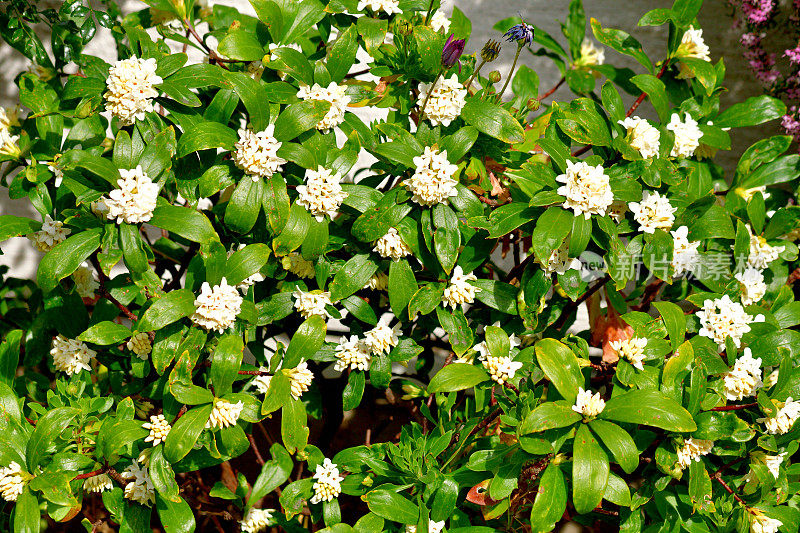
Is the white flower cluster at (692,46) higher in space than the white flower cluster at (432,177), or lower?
higher

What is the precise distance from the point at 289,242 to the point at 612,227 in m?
0.68

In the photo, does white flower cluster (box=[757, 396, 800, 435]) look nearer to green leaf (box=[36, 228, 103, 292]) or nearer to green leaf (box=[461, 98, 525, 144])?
green leaf (box=[461, 98, 525, 144])

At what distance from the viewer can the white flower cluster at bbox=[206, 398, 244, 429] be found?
1290 mm

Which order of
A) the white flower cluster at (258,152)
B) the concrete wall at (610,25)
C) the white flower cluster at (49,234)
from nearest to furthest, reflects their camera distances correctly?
the white flower cluster at (258,152)
the white flower cluster at (49,234)
the concrete wall at (610,25)

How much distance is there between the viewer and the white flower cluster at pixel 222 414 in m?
1.29

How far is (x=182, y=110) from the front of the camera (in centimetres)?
142

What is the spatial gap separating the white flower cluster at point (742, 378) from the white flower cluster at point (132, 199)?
4.31 feet

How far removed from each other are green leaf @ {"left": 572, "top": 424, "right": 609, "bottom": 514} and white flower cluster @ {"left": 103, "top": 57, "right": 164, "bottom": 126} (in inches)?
44.7

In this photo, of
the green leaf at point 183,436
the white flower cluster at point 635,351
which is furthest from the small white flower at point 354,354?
the white flower cluster at point 635,351

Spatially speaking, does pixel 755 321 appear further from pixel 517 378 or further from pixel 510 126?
pixel 510 126

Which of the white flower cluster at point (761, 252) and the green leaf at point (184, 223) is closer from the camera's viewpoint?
the green leaf at point (184, 223)

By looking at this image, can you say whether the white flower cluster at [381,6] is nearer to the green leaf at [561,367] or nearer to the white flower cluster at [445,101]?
the white flower cluster at [445,101]

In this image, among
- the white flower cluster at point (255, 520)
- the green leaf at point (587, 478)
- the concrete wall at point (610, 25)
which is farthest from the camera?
the concrete wall at point (610, 25)

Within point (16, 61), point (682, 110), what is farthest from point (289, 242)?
point (16, 61)
